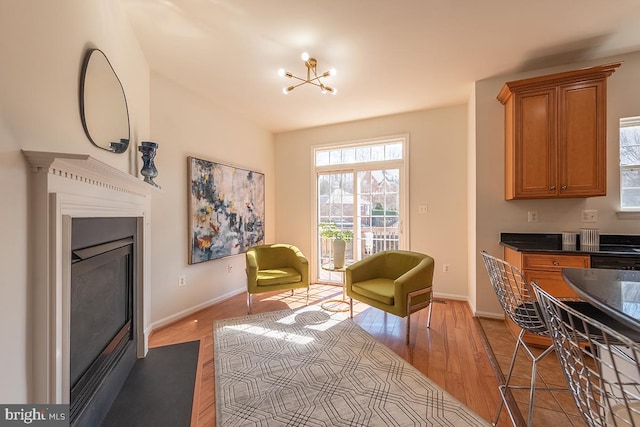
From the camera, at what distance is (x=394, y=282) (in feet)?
8.34

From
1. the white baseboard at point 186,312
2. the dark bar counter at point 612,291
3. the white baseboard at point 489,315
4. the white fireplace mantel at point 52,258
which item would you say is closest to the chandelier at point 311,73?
the white fireplace mantel at point 52,258

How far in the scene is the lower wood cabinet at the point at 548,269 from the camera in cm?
227

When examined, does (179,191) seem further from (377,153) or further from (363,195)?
(377,153)

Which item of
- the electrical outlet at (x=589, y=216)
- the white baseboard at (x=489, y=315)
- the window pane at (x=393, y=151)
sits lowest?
the white baseboard at (x=489, y=315)

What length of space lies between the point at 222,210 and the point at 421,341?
2.83 m

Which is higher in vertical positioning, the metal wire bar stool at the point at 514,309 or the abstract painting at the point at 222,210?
the abstract painting at the point at 222,210

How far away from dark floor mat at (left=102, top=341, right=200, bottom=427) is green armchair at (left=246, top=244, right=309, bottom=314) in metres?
0.99

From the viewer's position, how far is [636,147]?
2.56 m

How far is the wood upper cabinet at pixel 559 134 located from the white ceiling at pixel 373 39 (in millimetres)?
305

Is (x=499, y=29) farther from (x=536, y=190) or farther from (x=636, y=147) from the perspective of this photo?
(x=636, y=147)

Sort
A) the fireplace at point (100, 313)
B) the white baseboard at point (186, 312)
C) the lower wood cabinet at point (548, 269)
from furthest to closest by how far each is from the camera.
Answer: the white baseboard at point (186, 312) < the lower wood cabinet at point (548, 269) < the fireplace at point (100, 313)

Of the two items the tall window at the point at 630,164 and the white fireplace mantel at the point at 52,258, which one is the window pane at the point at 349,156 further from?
the white fireplace mantel at the point at 52,258

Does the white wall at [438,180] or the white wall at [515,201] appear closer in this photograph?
the white wall at [515,201]

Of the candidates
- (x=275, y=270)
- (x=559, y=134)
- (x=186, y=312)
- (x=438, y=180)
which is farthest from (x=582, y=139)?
(x=186, y=312)
